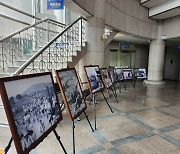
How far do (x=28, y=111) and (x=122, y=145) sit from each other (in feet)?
5.40

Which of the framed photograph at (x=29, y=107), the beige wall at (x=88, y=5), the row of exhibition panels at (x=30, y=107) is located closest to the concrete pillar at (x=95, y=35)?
the beige wall at (x=88, y=5)

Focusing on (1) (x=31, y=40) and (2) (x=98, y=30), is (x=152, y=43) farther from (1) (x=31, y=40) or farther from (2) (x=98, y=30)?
(1) (x=31, y=40)

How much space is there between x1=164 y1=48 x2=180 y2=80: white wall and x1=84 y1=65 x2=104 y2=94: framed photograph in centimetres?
1104

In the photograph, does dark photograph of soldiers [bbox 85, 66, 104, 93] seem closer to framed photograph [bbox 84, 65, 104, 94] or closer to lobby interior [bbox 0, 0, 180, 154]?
framed photograph [bbox 84, 65, 104, 94]

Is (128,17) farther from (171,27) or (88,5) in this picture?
(88,5)

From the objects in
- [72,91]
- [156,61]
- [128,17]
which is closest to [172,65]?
[156,61]

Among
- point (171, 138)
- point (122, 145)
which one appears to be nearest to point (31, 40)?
point (122, 145)

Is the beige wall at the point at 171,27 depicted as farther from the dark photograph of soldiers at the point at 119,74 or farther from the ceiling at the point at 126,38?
the dark photograph of soldiers at the point at 119,74

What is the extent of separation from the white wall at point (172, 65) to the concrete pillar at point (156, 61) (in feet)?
12.1

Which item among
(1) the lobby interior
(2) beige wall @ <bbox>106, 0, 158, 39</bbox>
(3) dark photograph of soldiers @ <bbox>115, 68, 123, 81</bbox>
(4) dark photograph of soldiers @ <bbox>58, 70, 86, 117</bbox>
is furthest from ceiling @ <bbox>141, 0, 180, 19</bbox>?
(4) dark photograph of soldiers @ <bbox>58, 70, 86, 117</bbox>

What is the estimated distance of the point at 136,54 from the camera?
11.9 m

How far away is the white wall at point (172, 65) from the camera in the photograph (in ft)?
39.5

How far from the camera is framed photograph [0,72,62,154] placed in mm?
989

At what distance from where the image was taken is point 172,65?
40.2 feet
